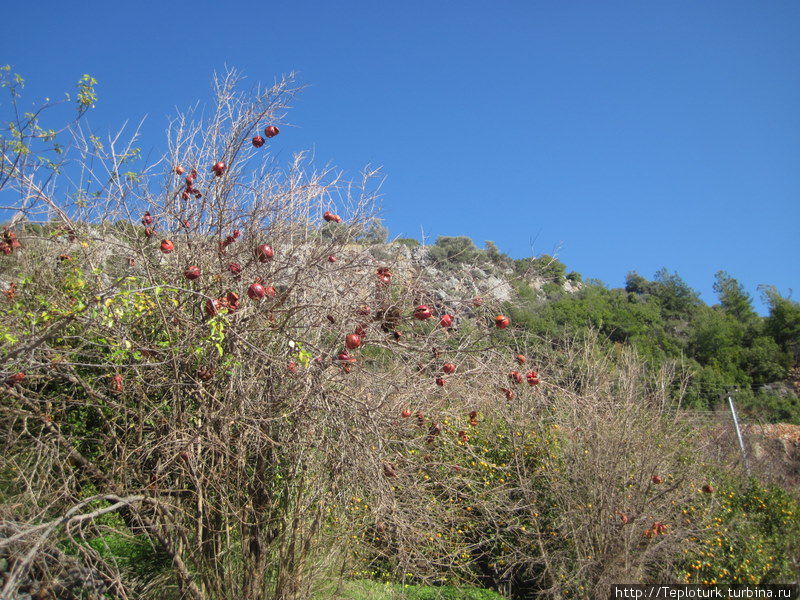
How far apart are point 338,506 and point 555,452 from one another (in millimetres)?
4077

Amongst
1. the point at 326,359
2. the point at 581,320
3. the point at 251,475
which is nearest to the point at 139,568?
the point at 251,475

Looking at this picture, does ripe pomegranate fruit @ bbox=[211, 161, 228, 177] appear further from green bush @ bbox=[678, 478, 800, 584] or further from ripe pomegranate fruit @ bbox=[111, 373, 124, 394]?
green bush @ bbox=[678, 478, 800, 584]

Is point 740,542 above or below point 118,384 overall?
below

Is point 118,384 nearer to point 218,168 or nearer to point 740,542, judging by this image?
point 218,168

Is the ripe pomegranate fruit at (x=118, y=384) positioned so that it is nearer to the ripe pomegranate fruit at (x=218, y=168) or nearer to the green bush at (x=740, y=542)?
the ripe pomegranate fruit at (x=218, y=168)

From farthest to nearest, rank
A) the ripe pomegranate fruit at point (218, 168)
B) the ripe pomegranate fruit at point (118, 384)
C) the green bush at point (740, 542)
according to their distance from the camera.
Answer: the green bush at point (740, 542), the ripe pomegranate fruit at point (218, 168), the ripe pomegranate fruit at point (118, 384)

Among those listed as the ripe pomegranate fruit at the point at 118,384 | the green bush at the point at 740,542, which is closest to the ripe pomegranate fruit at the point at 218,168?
the ripe pomegranate fruit at the point at 118,384

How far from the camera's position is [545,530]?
6977 mm

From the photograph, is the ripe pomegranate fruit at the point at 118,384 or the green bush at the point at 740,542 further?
the green bush at the point at 740,542

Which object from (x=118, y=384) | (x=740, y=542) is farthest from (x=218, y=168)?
(x=740, y=542)

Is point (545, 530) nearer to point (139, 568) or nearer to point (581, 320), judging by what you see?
point (139, 568)

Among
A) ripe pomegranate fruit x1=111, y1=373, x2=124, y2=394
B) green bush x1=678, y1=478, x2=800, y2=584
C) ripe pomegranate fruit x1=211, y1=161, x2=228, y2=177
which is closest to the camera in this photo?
ripe pomegranate fruit x1=111, y1=373, x2=124, y2=394

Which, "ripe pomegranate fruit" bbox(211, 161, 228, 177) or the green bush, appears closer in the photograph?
"ripe pomegranate fruit" bbox(211, 161, 228, 177)

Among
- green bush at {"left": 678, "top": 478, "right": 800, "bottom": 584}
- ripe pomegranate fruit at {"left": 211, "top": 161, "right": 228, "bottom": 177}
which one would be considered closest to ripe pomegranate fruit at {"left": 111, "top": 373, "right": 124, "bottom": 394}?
ripe pomegranate fruit at {"left": 211, "top": 161, "right": 228, "bottom": 177}
